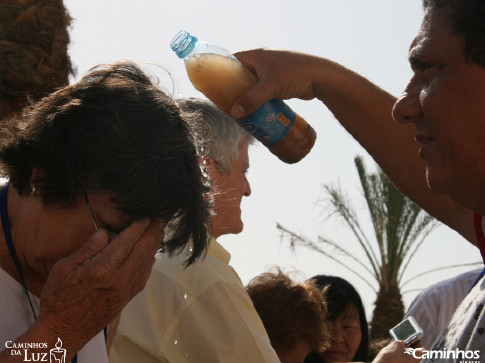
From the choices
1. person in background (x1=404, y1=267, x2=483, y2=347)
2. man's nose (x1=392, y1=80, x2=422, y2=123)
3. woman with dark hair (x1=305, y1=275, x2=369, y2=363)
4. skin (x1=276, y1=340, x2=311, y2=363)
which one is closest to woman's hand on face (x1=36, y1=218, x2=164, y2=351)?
man's nose (x1=392, y1=80, x2=422, y2=123)

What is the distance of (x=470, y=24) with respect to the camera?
193 centimetres

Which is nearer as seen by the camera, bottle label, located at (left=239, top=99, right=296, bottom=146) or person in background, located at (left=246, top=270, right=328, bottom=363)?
bottle label, located at (left=239, top=99, right=296, bottom=146)

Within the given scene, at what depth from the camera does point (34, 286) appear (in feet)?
8.50

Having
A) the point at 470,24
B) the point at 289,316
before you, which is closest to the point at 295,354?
the point at 289,316

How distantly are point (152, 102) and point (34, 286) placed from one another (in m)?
0.75

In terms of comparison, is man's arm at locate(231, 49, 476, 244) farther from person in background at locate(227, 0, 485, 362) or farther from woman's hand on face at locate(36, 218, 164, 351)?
woman's hand on face at locate(36, 218, 164, 351)

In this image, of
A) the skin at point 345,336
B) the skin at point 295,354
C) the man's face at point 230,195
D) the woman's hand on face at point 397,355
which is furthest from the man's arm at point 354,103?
the skin at point 345,336

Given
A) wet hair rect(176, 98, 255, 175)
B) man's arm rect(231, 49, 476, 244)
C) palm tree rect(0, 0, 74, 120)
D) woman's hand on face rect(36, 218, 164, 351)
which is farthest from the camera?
wet hair rect(176, 98, 255, 175)

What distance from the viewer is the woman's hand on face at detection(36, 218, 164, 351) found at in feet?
7.64

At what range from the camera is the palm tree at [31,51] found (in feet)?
11.0

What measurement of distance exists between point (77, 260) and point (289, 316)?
6.76 ft

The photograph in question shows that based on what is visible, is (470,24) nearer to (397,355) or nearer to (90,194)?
(90,194)

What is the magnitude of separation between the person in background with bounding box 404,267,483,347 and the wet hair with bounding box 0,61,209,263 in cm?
243

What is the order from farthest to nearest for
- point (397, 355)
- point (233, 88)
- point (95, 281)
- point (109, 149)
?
1. point (397, 355)
2. point (233, 88)
3. point (109, 149)
4. point (95, 281)
